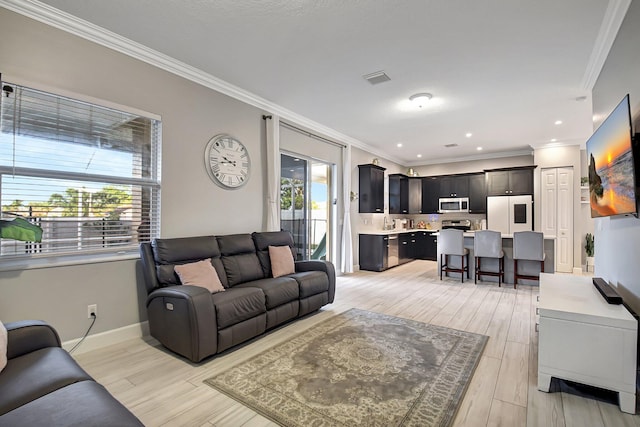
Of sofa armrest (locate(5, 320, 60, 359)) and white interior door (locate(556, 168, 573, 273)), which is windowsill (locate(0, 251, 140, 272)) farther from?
white interior door (locate(556, 168, 573, 273))

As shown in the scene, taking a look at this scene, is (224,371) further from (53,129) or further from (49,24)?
(49,24)

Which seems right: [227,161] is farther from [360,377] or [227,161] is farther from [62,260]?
[360,377]

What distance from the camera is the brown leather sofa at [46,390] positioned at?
1.08m

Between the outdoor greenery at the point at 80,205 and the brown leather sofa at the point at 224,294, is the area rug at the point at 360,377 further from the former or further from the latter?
the outdoor greenery at the point at 80,205

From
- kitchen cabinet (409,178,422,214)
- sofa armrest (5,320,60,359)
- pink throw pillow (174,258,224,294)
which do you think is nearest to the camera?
sofa armrest (5,320,60,359)

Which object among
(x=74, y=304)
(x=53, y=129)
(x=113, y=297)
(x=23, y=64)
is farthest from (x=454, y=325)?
(x=23, y=64)

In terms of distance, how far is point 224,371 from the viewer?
236 cm

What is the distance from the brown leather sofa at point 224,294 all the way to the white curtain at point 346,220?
2.31m

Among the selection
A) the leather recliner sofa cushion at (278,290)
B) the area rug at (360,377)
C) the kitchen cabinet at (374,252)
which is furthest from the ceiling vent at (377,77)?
the kitchen cabinet at (374,252)

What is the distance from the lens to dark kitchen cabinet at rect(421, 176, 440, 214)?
8517mm

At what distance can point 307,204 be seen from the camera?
221 inches

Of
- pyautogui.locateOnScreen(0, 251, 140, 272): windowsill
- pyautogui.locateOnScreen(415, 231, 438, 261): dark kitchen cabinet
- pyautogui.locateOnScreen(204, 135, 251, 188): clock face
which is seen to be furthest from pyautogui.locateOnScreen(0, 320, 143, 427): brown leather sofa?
pyautogui.locateOnScreen(415, 231, 438, 261): dark kitchen cabinet

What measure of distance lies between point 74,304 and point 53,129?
1.51 meters

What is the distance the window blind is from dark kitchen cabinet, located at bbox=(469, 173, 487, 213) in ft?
24.3
